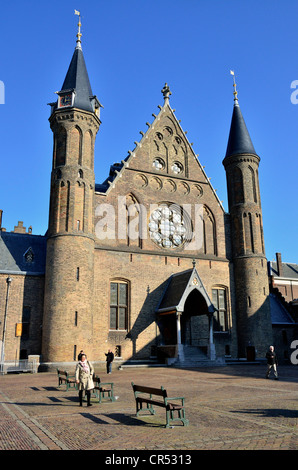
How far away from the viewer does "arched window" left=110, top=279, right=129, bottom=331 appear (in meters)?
28.2

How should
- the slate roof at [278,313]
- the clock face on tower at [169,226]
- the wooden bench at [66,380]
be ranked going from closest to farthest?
the wooden bench at [66,380] < the clock face on tower at [169,226] < the slate roof at [278,313]

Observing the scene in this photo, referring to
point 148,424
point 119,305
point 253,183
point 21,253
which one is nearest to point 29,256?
point 21,253

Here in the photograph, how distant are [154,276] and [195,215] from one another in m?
6.84

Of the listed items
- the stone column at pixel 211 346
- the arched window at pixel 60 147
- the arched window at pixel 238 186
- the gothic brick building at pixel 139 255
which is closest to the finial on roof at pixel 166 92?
the gothic brick building at pixel 139 255

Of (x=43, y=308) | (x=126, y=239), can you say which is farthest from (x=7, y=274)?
(x=126, y=239)

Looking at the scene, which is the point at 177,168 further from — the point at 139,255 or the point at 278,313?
the point at 278,313

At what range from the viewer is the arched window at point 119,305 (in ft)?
92.4

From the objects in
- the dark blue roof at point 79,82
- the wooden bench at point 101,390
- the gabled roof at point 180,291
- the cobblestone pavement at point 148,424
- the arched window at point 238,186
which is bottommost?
the cobblestone pavement at point 148,424

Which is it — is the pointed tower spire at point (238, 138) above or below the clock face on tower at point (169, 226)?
above

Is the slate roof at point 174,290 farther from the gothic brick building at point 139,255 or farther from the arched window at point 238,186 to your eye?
the arched window at point 238,186

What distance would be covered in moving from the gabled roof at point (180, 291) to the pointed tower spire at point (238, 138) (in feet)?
42.5

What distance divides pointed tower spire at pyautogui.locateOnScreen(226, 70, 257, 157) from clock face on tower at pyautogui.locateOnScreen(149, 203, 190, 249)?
7.75 metres

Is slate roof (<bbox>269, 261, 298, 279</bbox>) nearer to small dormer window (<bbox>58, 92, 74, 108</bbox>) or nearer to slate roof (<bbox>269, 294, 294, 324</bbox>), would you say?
slate roof (<bbox>269, 294, 294, 324</bbox>)
